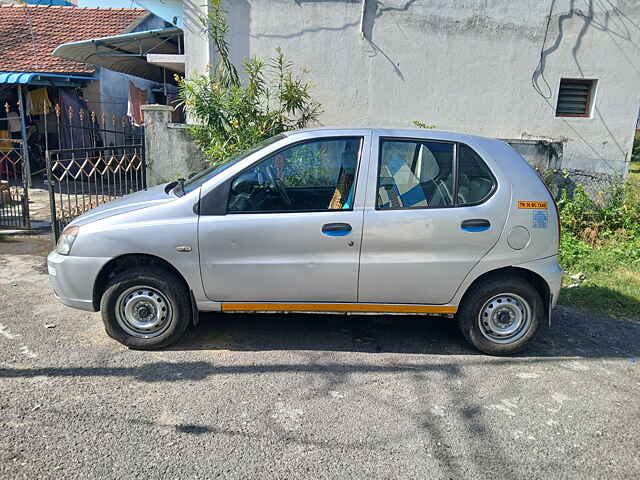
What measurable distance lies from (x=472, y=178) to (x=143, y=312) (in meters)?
2.89

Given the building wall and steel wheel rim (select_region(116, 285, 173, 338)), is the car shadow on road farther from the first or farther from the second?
the building wall

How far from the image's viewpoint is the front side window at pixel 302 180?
4.03 metres

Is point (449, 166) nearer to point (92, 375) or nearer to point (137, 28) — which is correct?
A: point (92, 375)

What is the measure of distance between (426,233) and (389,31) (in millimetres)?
5708

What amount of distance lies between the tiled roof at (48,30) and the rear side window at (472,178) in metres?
12.4

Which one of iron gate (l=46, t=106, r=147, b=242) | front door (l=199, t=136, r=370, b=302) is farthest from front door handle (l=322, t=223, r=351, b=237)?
iron gate (l=46, t=106, r=147, b=242)

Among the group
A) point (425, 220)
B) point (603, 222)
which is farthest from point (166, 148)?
point (603, 222)

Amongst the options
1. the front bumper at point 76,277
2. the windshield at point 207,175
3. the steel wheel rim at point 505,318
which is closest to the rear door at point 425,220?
the steel wheel rim at point 505,318

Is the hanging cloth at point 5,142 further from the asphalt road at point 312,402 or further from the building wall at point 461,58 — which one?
the asphalt road at point 312,402

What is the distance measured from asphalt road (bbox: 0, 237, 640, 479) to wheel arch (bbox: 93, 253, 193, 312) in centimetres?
49

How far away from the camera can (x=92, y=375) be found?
12.3ft

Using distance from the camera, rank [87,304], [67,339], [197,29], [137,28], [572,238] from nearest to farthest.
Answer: [87,304] → [67,339] → [572,238] → [197,29] → [137,28]

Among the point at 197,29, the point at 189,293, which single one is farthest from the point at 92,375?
the point at 197,29

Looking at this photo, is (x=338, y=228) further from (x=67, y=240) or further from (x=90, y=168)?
(x=90, y=168)
